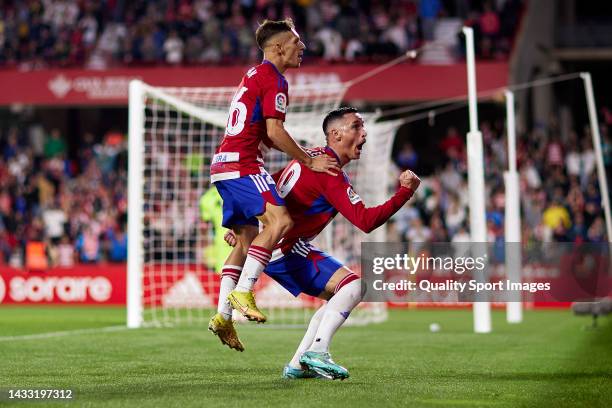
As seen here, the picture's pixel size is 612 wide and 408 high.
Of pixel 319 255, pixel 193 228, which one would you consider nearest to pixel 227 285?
pixel 319 255

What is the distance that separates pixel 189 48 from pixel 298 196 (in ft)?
67.4

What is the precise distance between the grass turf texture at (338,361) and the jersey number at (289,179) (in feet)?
4.29

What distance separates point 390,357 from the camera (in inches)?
416

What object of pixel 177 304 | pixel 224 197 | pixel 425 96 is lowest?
pixel 177 304

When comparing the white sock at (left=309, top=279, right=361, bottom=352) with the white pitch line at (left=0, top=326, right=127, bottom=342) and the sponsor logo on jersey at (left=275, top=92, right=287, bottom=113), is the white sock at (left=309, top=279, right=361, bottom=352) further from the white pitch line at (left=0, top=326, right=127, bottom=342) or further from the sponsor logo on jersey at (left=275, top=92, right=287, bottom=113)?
the white pitch line at (left=0, top=326, right=127, bottom=342)

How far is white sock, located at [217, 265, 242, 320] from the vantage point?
317 inches

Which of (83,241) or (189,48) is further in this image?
(189,48)

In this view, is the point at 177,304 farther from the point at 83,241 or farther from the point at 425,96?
the point at 425,96

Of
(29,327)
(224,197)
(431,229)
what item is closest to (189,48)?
(431,229)

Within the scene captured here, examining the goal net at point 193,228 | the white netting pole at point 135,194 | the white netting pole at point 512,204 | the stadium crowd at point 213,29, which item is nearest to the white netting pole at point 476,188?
the goal net at point 193,228

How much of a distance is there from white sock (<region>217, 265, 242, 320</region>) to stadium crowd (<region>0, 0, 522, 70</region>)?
62.7 feet

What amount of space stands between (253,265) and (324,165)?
83 cm

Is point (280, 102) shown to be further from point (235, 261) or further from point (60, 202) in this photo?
point (60, 202)

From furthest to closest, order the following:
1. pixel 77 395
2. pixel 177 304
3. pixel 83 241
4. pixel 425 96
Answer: pixel 425 96, pixel 83 241, pixel 177 304, pixel 77 395
